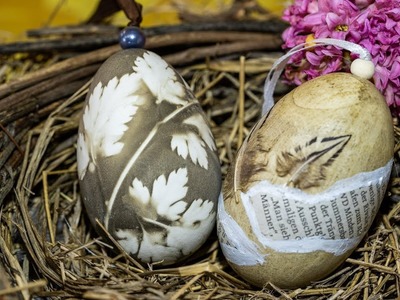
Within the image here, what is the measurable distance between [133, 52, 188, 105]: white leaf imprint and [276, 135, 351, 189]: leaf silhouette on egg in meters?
0.22

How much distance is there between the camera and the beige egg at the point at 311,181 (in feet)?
2.84

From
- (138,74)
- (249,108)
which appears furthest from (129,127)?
(249,108)

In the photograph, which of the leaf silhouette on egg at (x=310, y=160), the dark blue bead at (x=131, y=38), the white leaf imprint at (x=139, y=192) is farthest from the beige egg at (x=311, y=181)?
the dark blue bead at (x=131, y=38)

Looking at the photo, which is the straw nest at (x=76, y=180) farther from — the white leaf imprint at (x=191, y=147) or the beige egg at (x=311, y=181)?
the white leaf imprint at (x=191, y=147)

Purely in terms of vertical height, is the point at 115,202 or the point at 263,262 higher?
the point at 115,202

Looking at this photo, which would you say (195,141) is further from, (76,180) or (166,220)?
(76,180)

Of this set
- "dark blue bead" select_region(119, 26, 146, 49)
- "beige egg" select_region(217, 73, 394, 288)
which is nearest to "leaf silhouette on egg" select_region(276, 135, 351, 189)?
"beige egg" select_region(217, 73, 394, 288)

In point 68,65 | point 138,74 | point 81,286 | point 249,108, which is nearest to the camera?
point 81,286

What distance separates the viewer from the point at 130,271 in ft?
3.14

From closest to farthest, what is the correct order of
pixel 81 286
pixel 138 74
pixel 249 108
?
pixel 81 286
pixel 138 74
pixel 249 108

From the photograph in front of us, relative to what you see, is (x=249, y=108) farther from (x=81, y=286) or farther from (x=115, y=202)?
(x=81, y=286)

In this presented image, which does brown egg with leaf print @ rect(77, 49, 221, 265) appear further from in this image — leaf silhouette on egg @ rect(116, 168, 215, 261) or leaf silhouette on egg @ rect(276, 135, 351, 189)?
leaf silhouette on egg @ rect(276, 135, 351, 189)

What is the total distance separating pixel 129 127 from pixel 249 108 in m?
0.46

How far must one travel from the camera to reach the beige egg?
0.87 m
